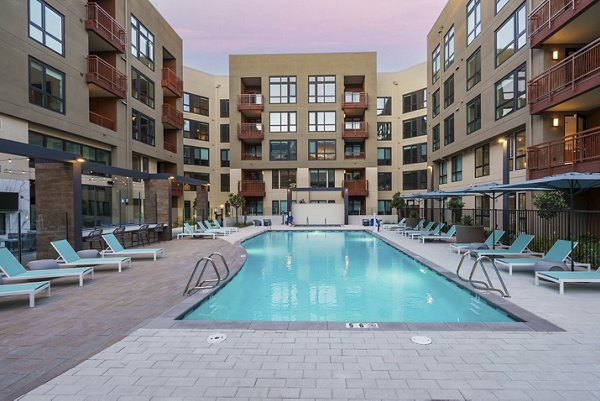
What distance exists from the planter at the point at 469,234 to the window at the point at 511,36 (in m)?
8.82

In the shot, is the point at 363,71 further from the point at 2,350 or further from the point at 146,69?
the point at 2,350

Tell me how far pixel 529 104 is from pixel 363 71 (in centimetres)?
2004

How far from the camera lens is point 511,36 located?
52.4 ft

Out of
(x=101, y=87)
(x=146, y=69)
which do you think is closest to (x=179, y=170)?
(x=146, y=69)

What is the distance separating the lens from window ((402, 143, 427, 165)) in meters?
33.4

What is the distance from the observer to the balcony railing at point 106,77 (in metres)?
16.5

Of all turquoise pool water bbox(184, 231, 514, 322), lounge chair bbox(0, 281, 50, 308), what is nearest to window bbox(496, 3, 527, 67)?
turquoise pool water bbox(184, 231, 514, 322)

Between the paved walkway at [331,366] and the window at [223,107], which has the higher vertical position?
the window at [223,107]

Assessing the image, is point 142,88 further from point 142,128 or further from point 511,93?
point 511,93

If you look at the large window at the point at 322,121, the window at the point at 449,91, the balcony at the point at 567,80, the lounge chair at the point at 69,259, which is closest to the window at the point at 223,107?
the large window at the point at 322,121

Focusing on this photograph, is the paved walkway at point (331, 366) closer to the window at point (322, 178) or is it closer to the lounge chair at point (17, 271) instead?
the lounge chair at point (17, 271)

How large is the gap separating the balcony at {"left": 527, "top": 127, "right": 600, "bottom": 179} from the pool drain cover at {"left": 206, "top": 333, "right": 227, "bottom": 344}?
12.3m

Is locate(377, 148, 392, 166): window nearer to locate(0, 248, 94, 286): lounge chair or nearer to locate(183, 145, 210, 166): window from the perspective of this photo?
locate(183, 145, 210, 166): window

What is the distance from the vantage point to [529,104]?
14109 millimetres
